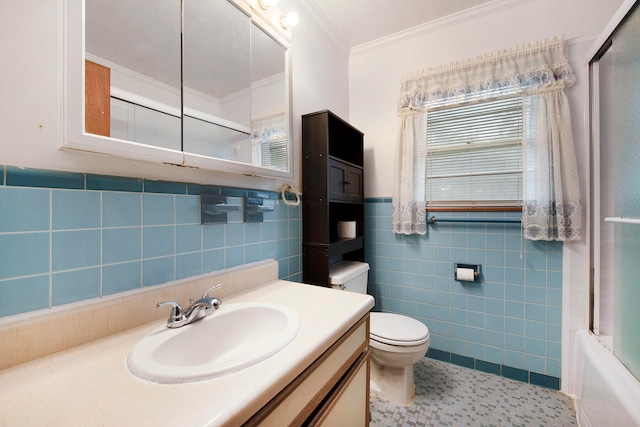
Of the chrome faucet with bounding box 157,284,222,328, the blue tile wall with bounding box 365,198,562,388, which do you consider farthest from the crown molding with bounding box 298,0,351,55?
the chrome faucet with bounding box 157,284,222,328

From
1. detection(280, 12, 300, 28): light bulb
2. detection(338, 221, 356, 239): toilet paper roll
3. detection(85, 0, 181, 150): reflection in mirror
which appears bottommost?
detection(338, 221, 356, 239): toilet paper roll

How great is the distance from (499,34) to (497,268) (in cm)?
157

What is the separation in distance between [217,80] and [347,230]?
123cm

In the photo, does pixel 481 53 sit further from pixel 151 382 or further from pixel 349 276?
pixel 151 382

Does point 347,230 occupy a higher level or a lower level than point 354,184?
lower

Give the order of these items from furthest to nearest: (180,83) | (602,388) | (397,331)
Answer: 1. (397,331)
2. (602,388)
3. (180,83)

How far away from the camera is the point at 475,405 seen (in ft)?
4.68

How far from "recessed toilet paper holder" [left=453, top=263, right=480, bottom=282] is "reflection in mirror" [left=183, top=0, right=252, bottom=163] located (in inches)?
62.2

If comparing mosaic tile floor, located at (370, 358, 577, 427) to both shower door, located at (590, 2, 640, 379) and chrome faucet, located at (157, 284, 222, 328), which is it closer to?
shower door, located at (590, 2, 640, 379)

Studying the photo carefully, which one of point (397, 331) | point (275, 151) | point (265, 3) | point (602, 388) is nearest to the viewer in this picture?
point (602, 388)

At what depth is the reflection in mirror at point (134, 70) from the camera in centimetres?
71

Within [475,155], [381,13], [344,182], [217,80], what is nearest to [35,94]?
[217,80]

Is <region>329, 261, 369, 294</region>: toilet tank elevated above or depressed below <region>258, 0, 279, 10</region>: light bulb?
below

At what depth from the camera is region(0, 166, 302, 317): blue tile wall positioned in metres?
0.60
